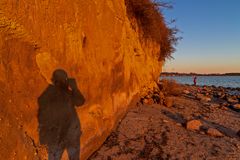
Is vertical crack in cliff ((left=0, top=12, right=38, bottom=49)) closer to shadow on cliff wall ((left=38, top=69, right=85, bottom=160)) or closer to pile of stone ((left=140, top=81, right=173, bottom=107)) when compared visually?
shadow on cliff wall ((left=38, top=69, right=85, bottom=160))

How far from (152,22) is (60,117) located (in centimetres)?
840

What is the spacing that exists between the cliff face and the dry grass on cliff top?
12.0 ft

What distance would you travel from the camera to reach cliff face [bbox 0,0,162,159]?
3484 millimetres

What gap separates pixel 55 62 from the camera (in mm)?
4285

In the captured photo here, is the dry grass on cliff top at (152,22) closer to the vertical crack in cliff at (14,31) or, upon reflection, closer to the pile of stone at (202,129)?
the pile of stone at (202,129)

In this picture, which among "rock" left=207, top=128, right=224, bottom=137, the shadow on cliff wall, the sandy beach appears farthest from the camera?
"rock" left=207, top=128, right=224, bottom=137

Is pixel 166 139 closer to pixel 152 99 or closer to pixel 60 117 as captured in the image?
pixel 60 117

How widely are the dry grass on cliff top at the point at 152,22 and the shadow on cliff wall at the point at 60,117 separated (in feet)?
20.8

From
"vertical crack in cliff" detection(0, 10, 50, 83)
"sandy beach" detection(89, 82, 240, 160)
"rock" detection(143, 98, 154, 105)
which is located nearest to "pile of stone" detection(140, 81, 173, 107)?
"rock" detection(143, 98, 154, 105)

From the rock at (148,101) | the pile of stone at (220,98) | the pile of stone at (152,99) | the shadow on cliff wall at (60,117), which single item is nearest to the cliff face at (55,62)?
the shadow on cliff wall at (60,117)

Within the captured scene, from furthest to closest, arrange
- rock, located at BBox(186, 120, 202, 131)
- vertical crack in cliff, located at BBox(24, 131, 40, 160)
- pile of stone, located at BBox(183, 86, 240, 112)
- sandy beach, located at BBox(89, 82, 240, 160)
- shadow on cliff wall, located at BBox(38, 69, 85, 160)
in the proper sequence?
1. pile of stone, located at BBox(183, 86, 240, 112)
2. rock, located at BBox(186, 120, 202, 131)
3. sandy beach, located at BBox(89, 82, 240, 160)
4. shadow on cliff wall, located at BBox(38, 69, 85, 160)
5. vertical crack in cliff, located at BBox(24, 131, 40, 160)

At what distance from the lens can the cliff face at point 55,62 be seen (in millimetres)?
3484

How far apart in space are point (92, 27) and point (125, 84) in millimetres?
2962

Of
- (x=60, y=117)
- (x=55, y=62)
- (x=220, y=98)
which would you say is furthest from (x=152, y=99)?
(x=220, y=98)
